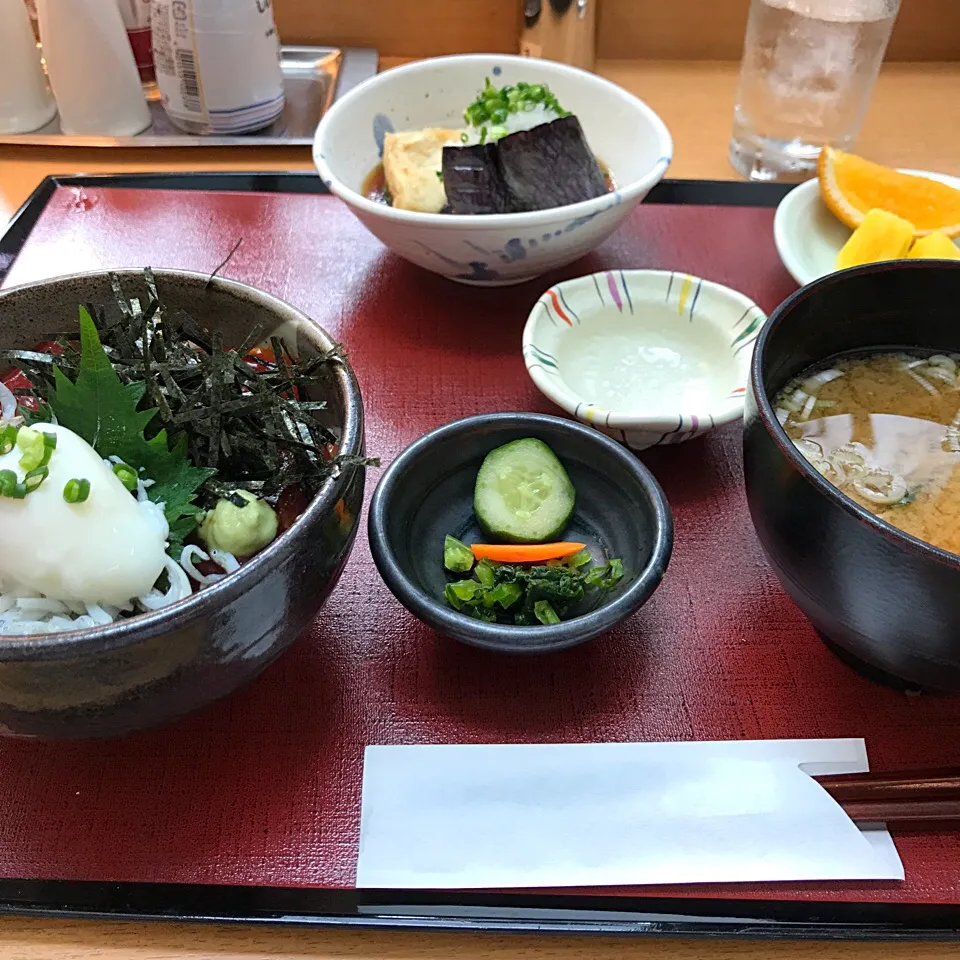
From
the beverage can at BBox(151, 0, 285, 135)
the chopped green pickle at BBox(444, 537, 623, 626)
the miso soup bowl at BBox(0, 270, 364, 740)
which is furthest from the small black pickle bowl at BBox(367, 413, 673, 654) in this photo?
the beverage can at BBox(151, 0, 285, 135)

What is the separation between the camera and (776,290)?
4.98ft

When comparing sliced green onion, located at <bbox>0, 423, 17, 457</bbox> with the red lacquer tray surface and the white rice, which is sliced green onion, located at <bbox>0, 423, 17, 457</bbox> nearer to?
the white rice

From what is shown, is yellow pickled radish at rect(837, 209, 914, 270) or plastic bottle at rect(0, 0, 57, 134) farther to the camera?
plastic bottle at rect(0, 0, 57, 134)

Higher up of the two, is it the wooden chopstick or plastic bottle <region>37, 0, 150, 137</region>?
plastic bottle <region>37, 0, 150, 137</region>

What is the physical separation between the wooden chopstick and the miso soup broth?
0.84 ft

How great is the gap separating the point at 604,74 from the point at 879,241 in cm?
127

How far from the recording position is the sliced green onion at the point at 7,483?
0.73 metres

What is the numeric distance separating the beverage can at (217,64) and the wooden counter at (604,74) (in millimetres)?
107

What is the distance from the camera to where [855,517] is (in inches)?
28.4

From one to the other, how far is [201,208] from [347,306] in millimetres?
449

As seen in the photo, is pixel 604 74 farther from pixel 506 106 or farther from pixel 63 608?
pixel 63 608

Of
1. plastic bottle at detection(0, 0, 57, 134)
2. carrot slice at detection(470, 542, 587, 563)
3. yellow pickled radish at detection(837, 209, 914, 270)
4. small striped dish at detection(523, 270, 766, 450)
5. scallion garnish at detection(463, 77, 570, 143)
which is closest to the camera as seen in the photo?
carrot slice at detection(470, 542, 587, 563)

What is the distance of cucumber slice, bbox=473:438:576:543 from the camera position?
1.04 m

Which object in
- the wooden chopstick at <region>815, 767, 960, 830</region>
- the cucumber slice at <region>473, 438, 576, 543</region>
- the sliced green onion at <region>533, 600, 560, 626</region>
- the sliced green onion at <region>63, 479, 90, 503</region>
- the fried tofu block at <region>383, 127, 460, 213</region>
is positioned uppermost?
the sliced green onion at <region>63, 479, 90, 503</region>
